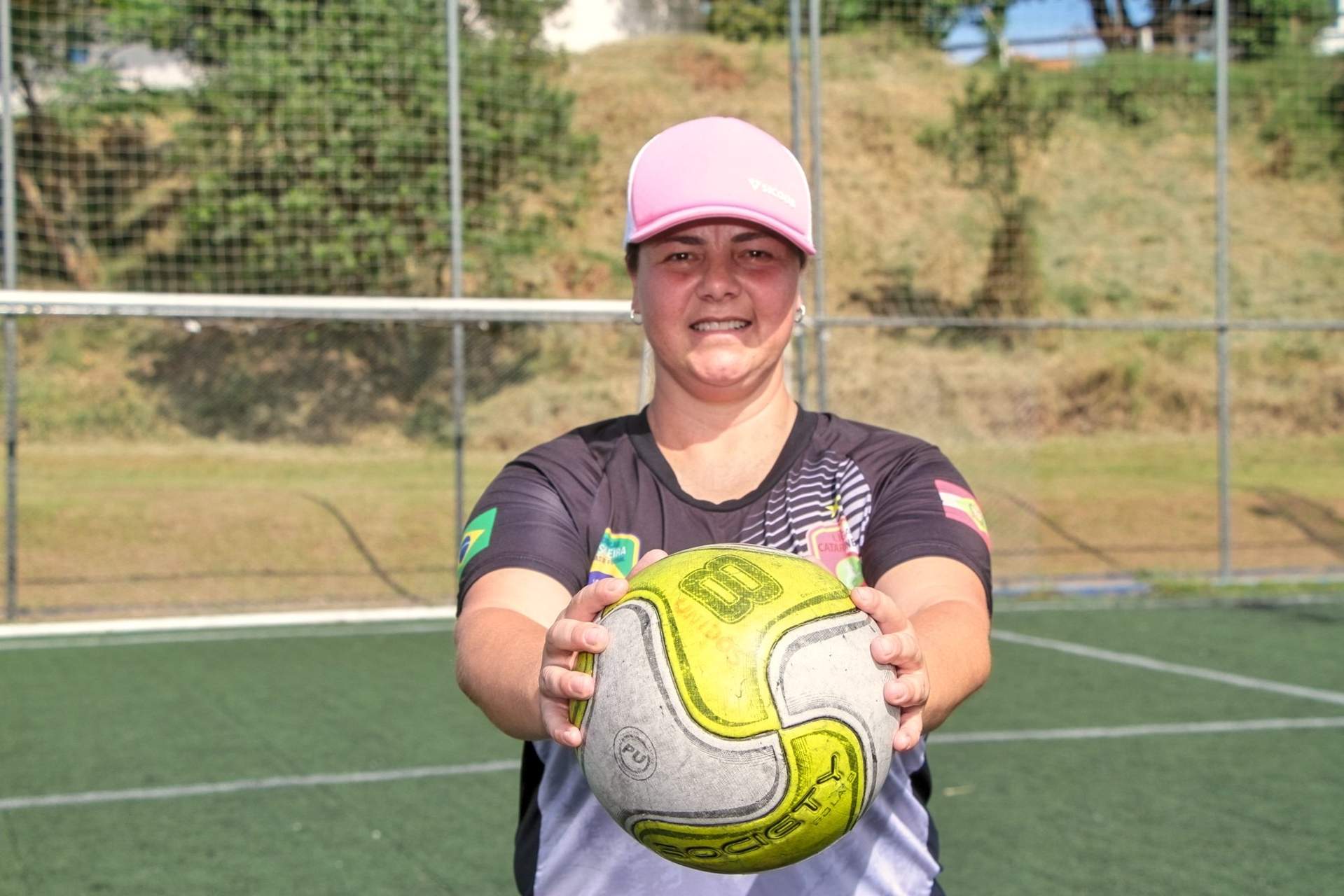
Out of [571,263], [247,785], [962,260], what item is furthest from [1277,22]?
[247,785]

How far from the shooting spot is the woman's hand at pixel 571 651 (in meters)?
1.81

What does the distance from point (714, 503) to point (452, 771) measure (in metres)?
4.34

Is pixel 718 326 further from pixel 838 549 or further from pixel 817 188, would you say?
pixel 817 188

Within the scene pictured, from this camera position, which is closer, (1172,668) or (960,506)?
(960,506)

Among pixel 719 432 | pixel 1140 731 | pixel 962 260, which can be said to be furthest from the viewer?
pixel 962 260

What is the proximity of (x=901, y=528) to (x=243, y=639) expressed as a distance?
8799mm

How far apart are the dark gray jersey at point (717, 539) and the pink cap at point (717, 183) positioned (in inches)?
14.5

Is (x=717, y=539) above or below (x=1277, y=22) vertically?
below

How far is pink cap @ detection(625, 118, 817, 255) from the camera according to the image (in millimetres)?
2258

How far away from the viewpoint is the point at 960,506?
232 cm

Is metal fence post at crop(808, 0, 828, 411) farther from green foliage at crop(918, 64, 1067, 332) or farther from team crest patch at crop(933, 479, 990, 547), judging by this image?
team crest patch at crop(933, 479, 990, 547)

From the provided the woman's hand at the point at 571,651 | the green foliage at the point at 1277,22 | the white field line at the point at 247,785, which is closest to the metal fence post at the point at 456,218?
the white field line at the point at 247,785

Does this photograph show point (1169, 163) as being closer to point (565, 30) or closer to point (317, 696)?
point (565, 30)

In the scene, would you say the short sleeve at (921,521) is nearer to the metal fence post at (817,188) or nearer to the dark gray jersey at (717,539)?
the dark gray jersey at (717,539)
